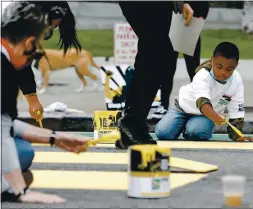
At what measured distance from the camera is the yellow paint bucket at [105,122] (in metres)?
6.48

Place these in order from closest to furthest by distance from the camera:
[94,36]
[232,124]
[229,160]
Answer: [229,160] < [232,124] < [94,36]

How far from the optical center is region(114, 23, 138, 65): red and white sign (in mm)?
10477

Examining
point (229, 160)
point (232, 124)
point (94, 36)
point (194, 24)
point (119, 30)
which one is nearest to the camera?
point (229, 160)

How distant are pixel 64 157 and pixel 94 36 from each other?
42.4ft

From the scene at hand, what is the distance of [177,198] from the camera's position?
13.6 feet

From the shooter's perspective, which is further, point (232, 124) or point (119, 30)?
point (119, 30)

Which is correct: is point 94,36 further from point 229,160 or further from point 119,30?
point 229,160

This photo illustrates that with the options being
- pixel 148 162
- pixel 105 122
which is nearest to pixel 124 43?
pixel 105 122

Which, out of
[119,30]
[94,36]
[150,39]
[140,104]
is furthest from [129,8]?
[94,36]

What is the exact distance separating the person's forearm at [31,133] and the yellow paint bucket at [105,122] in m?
2.26

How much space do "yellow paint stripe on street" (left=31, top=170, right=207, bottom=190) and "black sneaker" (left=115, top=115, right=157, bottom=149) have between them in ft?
2.65

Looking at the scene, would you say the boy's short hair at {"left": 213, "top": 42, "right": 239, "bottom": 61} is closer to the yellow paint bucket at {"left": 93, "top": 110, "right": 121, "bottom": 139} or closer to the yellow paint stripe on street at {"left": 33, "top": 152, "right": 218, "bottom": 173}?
the yellow paint bucket at {"left": 93, "top": 110, "right": 121, "bottom": 139}

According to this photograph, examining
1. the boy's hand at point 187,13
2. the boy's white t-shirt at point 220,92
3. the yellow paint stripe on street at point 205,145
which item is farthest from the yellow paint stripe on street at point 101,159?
the boy's white t-shirt at point 220,92

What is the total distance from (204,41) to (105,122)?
919 cm
